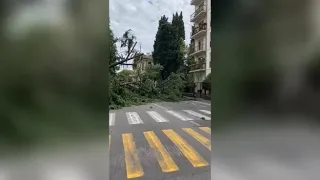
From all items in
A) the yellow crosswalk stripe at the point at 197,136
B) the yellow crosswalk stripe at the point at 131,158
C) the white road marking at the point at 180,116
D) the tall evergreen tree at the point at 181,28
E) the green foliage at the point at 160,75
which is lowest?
the yellow crosswalk stripe at the point at 131,158

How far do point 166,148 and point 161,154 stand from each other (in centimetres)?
16

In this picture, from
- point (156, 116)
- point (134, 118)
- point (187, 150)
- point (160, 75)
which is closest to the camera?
point (187, 150)

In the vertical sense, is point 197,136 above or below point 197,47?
below

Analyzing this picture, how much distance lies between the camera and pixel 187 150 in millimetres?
2250

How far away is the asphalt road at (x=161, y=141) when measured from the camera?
1815 millimetres

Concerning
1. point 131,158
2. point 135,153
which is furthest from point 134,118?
point 131,158

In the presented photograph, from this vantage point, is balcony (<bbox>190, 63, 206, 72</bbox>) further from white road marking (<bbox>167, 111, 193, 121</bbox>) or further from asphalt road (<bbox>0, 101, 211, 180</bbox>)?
white road marking (<bbox>167, 111, 193, 121</bbox>)

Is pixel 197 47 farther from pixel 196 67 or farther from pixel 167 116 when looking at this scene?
pixel 167 116

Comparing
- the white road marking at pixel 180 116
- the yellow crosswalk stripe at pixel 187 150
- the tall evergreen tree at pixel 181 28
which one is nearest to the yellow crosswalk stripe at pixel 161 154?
the yellow crosswalk stripe at pixel 187 150

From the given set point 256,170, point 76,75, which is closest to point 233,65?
point 256,170

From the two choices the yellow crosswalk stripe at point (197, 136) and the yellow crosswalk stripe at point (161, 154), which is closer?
the yellow crosswalk stripe at point (161, 154)

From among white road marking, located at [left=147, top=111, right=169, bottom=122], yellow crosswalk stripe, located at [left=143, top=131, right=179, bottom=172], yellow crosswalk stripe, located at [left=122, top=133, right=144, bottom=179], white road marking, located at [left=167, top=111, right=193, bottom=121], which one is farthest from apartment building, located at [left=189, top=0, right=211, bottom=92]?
yellow crosswalk stripe, located at [left=122, top=133, right=144, bottom=179]

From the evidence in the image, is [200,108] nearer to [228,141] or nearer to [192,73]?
[192,73]

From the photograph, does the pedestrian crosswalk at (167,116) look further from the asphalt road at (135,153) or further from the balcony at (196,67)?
the balcony at (196,67)
